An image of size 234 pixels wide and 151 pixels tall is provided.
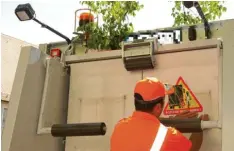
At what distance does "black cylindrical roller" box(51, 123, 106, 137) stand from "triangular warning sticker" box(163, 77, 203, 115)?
1.61 feet

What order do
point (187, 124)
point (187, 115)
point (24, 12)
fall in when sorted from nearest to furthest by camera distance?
1. point (187, 124)
2. point (187, 115)
3. point (24, 12)

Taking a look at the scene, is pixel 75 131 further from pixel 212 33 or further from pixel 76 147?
pixel 212 33

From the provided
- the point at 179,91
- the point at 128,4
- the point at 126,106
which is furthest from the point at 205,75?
the point at 128,4

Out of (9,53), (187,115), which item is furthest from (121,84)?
(9,53)

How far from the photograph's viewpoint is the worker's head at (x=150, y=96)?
2.05 metres

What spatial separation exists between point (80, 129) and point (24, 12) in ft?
3.76

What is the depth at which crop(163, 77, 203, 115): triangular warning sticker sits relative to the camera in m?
2.68

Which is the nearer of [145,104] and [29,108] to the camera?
[145,104]

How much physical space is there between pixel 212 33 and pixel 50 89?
1.35 m

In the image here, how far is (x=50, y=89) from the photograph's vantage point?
3.11 metres

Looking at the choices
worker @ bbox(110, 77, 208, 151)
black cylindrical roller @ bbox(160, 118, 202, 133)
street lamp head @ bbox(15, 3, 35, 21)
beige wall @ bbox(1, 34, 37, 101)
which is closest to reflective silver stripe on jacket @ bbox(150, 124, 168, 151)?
worker @ bbox(110, 77, 208, 151)

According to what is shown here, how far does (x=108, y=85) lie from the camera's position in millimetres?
3051

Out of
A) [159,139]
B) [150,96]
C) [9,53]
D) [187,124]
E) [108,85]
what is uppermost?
[9,53]

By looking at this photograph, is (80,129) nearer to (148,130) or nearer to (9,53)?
(148,130)
